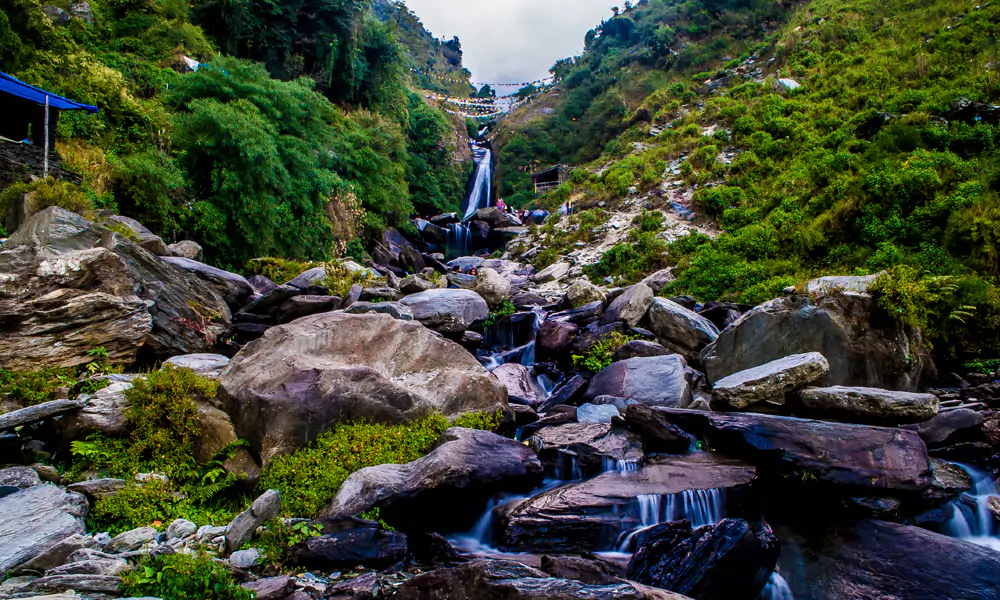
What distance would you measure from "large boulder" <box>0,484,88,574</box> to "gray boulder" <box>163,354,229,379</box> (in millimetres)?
2448

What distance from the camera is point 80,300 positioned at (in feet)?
23.0

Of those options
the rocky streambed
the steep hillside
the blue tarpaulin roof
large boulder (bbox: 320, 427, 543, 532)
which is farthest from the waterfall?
large boulder (bbox: 320, 427, 543, 532)

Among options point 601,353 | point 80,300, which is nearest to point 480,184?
point 601,353

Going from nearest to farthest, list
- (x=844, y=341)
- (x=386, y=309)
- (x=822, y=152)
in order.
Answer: (x=844, y=341)
(x=386, y=309)
(x=822, y=152)

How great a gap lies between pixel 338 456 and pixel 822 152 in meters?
17.4

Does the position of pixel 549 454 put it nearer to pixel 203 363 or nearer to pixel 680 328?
pixel 680 328

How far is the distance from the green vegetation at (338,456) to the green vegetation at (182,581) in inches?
57.8

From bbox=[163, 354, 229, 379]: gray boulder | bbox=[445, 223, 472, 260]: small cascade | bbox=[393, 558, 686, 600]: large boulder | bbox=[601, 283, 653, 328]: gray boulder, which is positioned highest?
bbox=[445, 223, 472, 260]: small cascade

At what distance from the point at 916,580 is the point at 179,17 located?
26206 millimetres

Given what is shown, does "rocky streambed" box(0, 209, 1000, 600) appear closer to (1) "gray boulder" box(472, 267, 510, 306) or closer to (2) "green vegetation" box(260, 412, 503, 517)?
(2) "green vegetation" box(260, 412, 503, 517)

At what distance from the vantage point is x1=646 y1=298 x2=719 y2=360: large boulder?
408 inches

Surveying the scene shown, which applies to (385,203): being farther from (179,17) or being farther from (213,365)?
(213,365)

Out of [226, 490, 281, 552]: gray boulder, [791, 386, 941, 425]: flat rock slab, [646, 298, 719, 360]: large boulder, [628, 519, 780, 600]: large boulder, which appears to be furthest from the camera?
[646, 298, 719, 360]: large boulder

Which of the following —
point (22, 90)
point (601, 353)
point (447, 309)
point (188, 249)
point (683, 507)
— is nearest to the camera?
point (683, 507)
